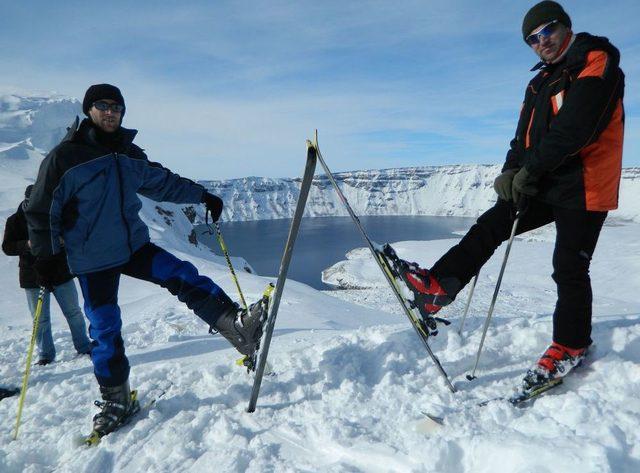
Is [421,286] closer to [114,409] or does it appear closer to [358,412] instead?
[358,412]

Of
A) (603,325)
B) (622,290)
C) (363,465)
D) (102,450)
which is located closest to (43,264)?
(102,450)

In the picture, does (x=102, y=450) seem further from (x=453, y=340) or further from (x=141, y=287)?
(x=141, y=287)

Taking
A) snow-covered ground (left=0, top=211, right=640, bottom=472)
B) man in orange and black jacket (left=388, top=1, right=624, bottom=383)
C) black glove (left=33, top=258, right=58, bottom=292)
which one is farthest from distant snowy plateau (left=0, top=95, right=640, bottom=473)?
black glove (left=33, top=258, right=58, bottom=292)

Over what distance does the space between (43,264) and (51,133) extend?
187400 mm

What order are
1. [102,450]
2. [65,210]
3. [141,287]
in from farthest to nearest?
[141,287]
[65,210]
[102,450]

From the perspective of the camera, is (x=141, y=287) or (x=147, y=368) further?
(x=141, y=287)

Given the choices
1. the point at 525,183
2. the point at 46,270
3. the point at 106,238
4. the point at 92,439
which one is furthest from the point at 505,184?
the point at 46,270

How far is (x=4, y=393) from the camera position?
13.7 ft

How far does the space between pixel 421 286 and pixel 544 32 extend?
6.94ft

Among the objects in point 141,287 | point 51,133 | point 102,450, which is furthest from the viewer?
point 51,133

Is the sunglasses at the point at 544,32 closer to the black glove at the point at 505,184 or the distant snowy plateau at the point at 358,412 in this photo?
the black glove at the point at 505,184

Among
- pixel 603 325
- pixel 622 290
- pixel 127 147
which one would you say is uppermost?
pixel 127 147

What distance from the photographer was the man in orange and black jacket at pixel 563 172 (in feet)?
8.84

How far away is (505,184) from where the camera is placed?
3354 mm
